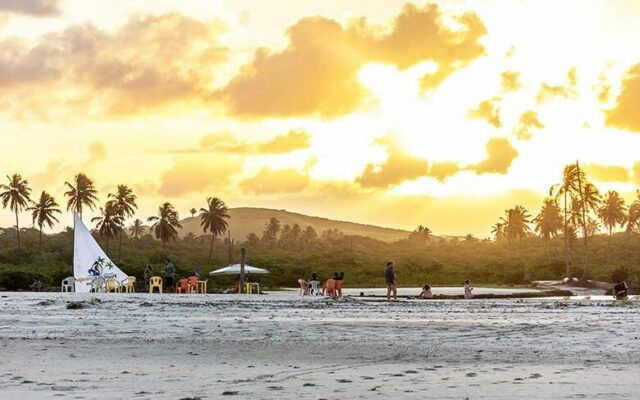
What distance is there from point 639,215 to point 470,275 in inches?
2887

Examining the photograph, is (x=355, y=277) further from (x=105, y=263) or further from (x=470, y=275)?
(x=105, y=263)

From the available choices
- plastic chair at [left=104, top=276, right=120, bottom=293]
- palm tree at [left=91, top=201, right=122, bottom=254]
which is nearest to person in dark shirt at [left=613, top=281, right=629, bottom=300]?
plastic chair at [left=104, top=276, right=120, bottom=293]

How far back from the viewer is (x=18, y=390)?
965cm

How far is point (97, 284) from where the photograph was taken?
49.3 metres

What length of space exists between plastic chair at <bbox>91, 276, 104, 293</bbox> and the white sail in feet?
0.63

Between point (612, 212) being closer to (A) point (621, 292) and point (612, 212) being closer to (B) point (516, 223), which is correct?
(B) point (516, 223)

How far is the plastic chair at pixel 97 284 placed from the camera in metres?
49.0

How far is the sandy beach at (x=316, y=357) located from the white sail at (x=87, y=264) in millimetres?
28320

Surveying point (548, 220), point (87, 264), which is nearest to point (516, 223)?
point (548, 220)

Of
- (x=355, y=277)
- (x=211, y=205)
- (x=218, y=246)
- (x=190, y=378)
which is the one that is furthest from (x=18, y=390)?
(x=218, y=246)

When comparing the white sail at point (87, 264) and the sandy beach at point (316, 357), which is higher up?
the white sail at point (87, 264)

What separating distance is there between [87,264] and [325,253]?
211 feet

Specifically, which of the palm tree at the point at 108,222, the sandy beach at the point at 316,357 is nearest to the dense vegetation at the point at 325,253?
the palm tree at the point at 108,222

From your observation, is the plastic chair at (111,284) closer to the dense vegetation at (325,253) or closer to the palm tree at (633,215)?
the dense vegetation at (325,253)
